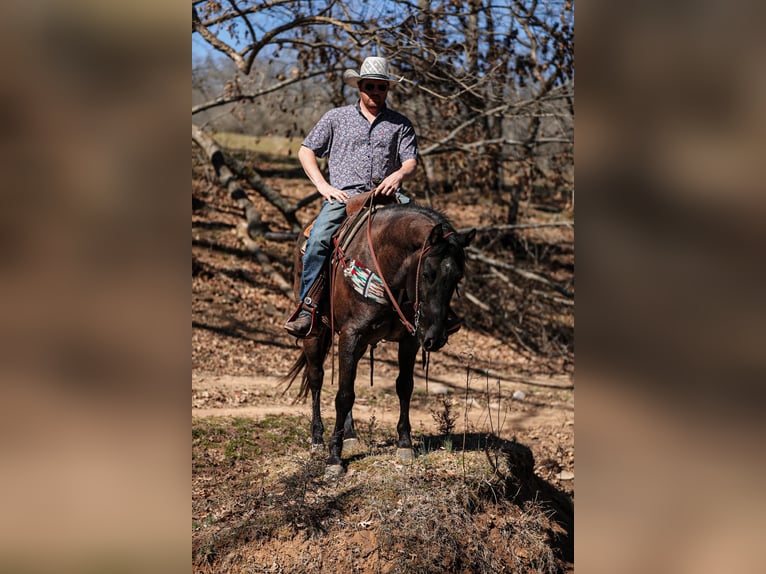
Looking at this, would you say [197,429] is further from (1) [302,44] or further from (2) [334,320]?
(1) [302,44]

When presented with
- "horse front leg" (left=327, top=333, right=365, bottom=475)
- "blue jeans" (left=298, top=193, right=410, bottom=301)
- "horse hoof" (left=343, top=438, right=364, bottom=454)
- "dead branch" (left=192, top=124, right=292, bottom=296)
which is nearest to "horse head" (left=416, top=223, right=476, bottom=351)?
"horse front leg" (left=327, top=333, right=365, bottom=475)

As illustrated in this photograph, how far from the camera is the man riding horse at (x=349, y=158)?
5895 millimetres

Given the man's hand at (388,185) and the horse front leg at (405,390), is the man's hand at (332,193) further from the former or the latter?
the horse front leg at (405,390)

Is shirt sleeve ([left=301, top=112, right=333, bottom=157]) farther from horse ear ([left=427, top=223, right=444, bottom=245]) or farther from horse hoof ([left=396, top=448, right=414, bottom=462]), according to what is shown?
horse hoof ([left=396, top=448, right=414, bottom=462])

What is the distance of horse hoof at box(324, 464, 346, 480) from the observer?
5711mm

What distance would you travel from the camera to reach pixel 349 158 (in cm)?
602

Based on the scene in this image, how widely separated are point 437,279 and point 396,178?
3.50ft

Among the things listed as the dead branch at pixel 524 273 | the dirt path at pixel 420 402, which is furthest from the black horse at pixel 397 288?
the dead branch at pixel 524 273

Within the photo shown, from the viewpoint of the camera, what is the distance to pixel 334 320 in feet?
19.2

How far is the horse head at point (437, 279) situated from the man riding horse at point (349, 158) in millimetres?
930

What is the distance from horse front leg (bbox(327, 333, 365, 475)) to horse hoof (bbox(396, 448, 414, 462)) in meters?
0.47
